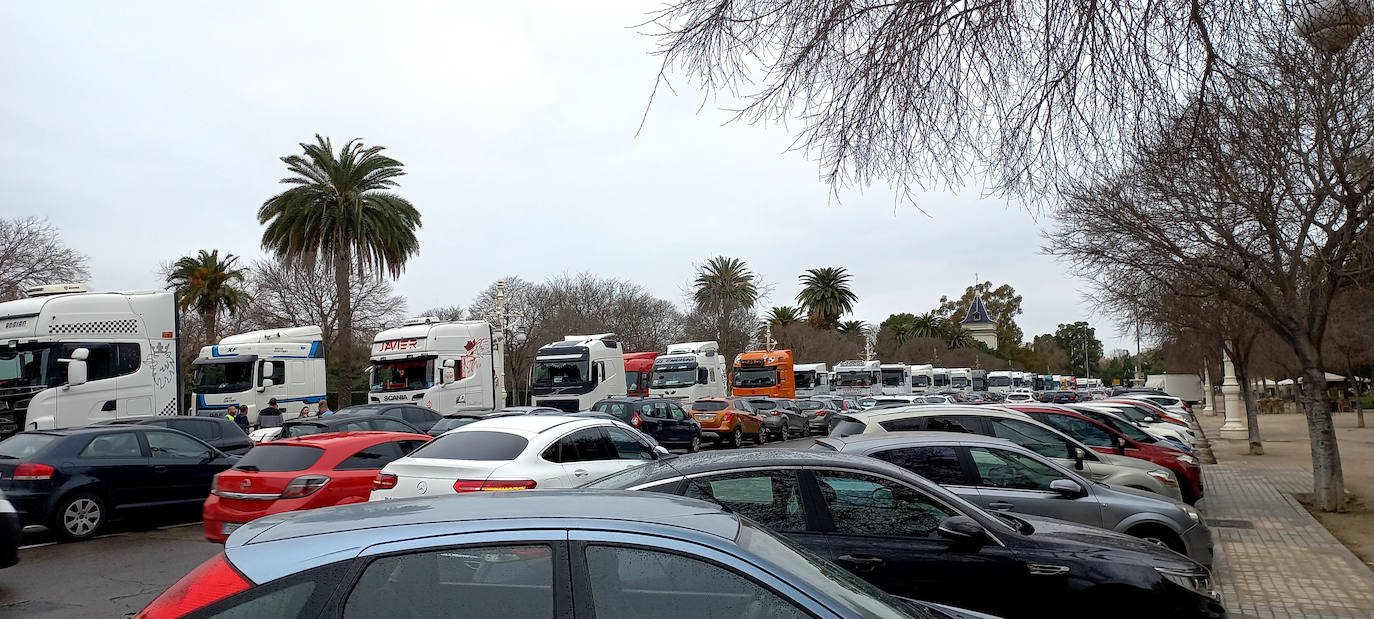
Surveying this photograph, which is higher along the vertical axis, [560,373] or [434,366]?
[434,366]

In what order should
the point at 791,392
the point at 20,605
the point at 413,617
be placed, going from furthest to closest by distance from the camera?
1. the point at 791,392
2. the point at 20,605
3. the point at 413,617

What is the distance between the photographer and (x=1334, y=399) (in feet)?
198

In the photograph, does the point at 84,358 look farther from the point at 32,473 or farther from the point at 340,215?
the point at 340,215

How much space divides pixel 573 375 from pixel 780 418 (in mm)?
7640

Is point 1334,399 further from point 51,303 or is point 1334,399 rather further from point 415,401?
point 51,303

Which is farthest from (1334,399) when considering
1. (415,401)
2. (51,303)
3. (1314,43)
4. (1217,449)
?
(51,303)

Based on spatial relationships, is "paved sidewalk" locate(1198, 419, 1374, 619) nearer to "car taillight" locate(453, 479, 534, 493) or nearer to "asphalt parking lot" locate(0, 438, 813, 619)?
"car taillight" locate(453, 479, 534, 493)

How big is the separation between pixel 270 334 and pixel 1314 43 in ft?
88.6

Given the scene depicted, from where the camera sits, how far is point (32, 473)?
11.0 m

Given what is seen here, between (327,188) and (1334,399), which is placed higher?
(327,188)

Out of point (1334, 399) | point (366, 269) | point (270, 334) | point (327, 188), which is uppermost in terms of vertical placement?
point (327, 188)

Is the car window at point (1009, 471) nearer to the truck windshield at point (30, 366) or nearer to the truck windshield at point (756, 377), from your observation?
the truck windshield at point (30, 366)

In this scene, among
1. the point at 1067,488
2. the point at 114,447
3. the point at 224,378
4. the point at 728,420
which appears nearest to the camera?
the point at 1067,488

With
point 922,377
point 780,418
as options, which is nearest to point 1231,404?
point 780,418
